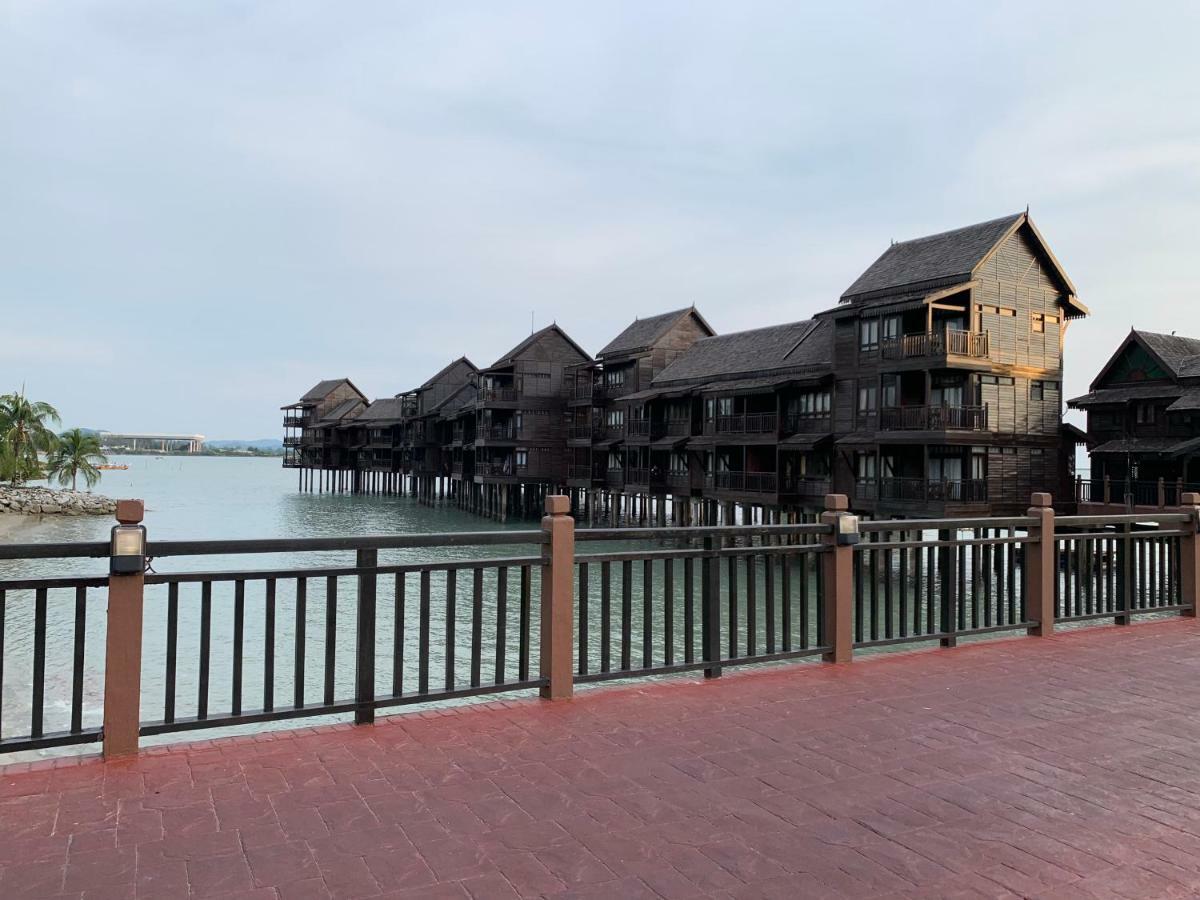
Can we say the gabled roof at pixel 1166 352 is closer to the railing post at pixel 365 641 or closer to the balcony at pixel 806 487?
the balcony at pixel 806 487

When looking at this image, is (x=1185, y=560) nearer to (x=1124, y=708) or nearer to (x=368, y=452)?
(x=1124, y=708)

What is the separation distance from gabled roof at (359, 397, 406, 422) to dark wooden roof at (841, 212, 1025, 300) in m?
54.3

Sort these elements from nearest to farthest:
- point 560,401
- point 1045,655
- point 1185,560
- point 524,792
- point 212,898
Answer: point 212,898 < point 524,792 < point 1045,655 < point 1185,560 < point 560,401

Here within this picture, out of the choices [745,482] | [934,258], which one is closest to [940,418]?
[934,258]

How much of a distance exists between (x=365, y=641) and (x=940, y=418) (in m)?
25.2

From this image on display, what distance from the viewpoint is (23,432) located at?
53094mm

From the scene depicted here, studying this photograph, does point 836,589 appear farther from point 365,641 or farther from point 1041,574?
point 365,641

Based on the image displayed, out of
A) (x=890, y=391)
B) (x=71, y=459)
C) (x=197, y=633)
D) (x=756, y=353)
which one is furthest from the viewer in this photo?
(x=71, y=459)

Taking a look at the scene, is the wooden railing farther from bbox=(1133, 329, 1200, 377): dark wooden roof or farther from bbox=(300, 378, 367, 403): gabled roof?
bbox=(300, 378, 367, 403): gabled roof

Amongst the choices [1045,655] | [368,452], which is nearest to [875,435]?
[1045,655]

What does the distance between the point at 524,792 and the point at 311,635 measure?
1469 cm

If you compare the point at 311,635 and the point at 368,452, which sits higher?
the point at 368,452

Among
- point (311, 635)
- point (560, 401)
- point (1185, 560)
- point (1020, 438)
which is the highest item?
point (560, 401)

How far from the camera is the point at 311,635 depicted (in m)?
17.4
